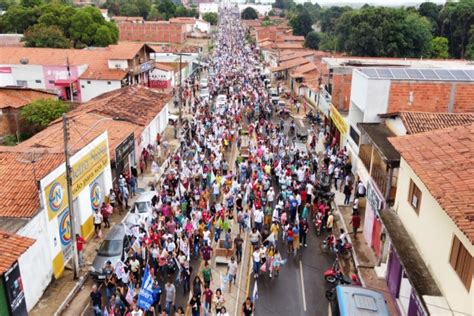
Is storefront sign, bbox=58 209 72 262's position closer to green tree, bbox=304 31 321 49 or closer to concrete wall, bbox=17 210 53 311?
concrete wall, bbox=17 210 53 311

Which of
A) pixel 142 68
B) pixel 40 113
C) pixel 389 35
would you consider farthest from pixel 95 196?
pixel 389 35

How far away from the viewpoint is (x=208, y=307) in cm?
1386

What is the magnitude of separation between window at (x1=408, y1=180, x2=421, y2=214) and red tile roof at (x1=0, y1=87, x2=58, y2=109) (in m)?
31.2

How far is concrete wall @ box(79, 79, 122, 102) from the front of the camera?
43.8m

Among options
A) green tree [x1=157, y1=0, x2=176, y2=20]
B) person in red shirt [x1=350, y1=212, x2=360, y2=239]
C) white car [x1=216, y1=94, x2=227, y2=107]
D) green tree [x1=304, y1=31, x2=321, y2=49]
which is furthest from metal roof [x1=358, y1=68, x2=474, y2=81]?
green tree [x1=157, y1=0, x2=176, y2=20]

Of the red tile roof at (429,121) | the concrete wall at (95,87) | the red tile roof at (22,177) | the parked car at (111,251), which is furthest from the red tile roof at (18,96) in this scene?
the red tile roof at (429,121)

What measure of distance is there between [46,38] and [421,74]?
4984 cm

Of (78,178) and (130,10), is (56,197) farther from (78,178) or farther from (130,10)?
(130,10)

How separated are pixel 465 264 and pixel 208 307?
23.6ft

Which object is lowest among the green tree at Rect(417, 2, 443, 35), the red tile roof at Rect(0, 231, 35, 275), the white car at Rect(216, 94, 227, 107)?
the white car at Rect(216, 94, 227, 107)

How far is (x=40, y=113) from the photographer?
1371 inches

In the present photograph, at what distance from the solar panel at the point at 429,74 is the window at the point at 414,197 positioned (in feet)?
34.7

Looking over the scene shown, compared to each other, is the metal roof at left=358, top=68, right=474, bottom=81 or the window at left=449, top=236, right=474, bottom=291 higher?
the metal roof at left=358, top=68, right=474, bottom=81

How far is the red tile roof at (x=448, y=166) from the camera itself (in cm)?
1050
